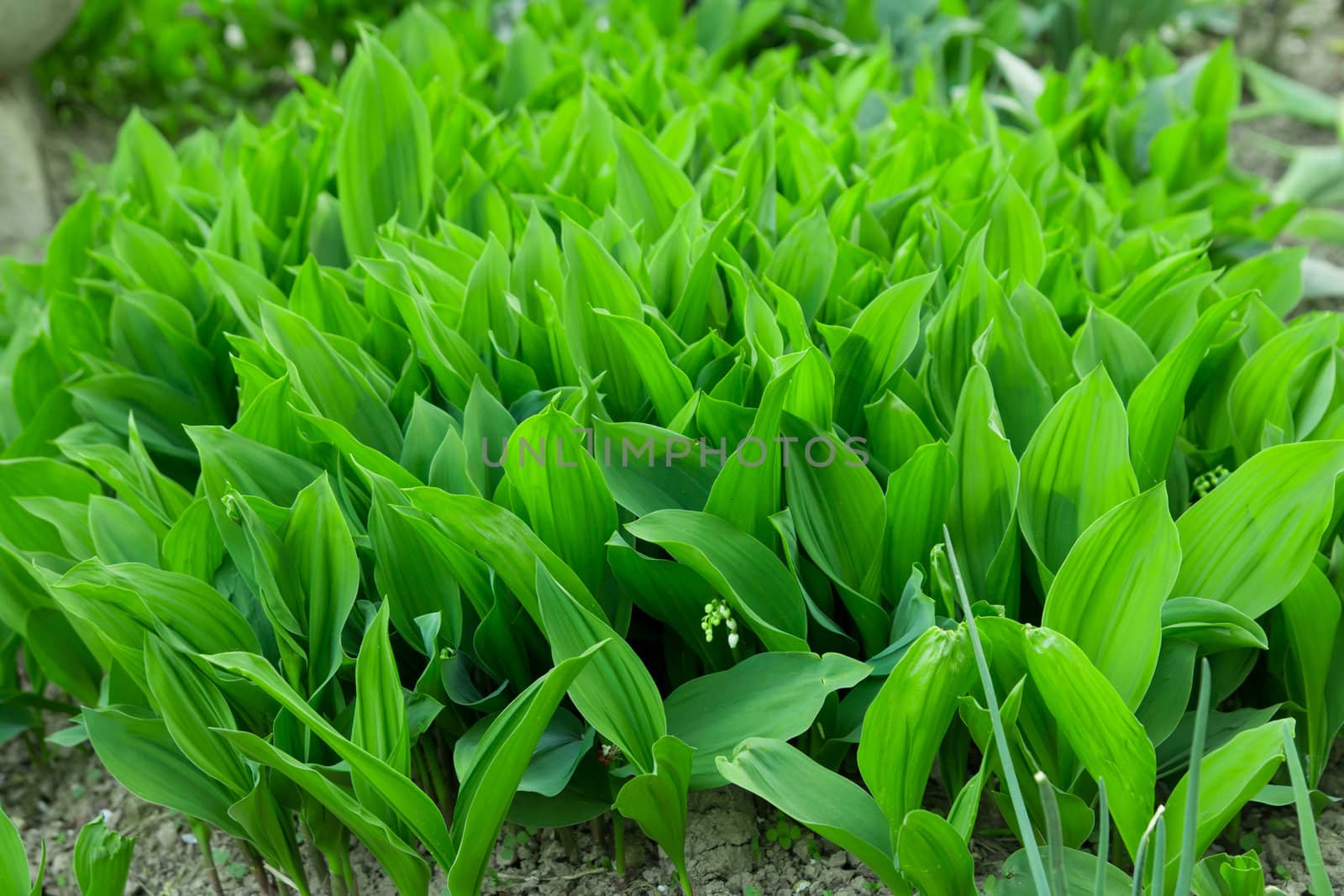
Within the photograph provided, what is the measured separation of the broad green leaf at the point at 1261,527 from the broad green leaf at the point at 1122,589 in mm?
137

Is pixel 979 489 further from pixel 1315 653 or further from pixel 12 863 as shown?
pixel 12 863

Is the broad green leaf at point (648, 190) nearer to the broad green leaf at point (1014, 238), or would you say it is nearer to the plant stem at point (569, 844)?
the broad green leaf at point (1014, 238)

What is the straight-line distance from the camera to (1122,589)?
1264 mm

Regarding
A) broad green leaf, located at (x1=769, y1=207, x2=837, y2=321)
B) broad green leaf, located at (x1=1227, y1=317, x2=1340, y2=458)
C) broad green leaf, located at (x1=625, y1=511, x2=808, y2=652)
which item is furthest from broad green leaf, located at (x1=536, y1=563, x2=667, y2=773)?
broad green leaf, located at (x1=1227, y1=317, x2=1340, y2=458)

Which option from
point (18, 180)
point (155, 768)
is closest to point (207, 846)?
point (155, 768)

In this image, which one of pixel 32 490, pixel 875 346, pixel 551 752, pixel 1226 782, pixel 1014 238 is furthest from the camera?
pixel 1014 238

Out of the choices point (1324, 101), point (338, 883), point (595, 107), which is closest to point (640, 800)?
point (338, 883)

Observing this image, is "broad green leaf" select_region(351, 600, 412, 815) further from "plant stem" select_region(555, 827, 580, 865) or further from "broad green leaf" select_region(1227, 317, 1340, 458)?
"broad green leaf" select_region(1227, 317, 1340, 458)

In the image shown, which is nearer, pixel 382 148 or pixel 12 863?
pixel 12 863

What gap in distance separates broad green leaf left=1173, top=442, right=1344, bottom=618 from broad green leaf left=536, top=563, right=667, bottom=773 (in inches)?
24.0

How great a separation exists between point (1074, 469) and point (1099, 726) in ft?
1.12

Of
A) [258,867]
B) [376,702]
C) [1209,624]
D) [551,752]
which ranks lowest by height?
[258,867]

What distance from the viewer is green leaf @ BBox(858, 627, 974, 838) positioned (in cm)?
117

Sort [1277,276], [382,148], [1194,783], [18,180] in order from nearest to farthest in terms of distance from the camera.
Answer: [1194,783]
[1277,276]
[382,148]
[18,180]
